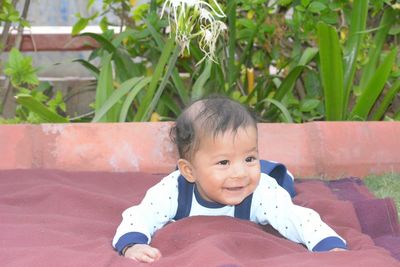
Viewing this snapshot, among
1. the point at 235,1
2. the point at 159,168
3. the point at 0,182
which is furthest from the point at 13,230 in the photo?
the point at 235,1

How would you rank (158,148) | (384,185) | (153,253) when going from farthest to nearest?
(158,148)
(384,185)
(153,253)

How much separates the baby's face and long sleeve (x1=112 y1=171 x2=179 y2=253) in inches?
6.8

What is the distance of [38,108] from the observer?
379cm

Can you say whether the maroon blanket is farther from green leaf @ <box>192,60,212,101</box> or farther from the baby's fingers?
green leaf @ <box>192,60,212,101</box>

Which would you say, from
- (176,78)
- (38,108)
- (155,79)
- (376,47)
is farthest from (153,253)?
(376,47)

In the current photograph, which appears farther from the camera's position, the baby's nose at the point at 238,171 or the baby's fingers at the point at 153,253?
the baby's nose at the point at 238,171

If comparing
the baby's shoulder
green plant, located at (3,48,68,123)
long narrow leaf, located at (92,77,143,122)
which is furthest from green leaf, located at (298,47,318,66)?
the baby's shoulder

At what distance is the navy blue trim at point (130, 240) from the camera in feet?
7.34

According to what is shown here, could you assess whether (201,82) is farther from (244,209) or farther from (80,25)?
(244,209)

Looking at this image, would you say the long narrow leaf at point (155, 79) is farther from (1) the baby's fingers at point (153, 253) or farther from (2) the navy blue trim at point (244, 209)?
(1) the baby's fingers at point (153, 253)

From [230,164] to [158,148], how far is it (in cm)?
119

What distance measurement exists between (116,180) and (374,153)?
1.07 metres

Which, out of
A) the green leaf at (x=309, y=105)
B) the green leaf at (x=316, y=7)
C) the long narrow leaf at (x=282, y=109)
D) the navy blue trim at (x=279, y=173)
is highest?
the green leaf at (x=316, y=7)

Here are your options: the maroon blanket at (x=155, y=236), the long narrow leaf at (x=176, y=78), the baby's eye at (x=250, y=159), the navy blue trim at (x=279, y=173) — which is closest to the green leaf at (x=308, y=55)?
the long narrow leaf at (x=176, y=78)
